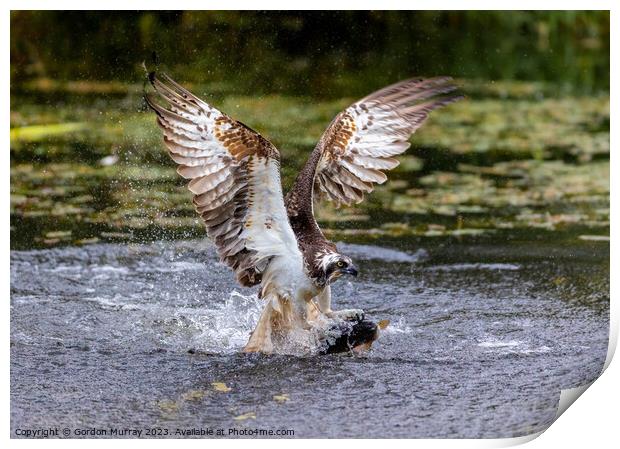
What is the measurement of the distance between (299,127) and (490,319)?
2242 mm

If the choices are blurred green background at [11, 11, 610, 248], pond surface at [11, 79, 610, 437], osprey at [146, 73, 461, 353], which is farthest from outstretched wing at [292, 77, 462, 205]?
blurred green background at [11, 11, 610, 248]

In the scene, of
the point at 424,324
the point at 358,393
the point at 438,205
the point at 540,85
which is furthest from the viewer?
the point at 540,85

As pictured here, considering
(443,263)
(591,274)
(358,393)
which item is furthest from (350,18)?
(358,393)

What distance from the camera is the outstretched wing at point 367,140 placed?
441 centimetres

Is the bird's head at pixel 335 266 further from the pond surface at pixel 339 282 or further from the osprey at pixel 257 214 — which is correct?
the pond surface at pixel 339 282

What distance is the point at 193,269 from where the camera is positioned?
16.4 ft

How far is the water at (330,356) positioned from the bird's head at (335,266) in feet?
1.05

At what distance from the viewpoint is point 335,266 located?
154 inches

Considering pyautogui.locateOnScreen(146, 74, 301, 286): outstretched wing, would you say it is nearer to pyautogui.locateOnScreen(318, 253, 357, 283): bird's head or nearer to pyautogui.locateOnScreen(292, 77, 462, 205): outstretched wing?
pyautogui.locateOnScreen(318, 253, 357, 283): bird's head

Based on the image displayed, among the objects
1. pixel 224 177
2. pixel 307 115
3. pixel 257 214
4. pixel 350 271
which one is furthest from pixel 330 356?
pixel 307 115

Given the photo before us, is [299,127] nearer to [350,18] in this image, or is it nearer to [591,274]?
[350,18]

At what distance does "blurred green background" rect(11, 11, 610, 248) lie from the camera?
209 inches

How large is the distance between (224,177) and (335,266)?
49cm

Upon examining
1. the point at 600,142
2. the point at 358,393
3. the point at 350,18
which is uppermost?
the point at 350,18
